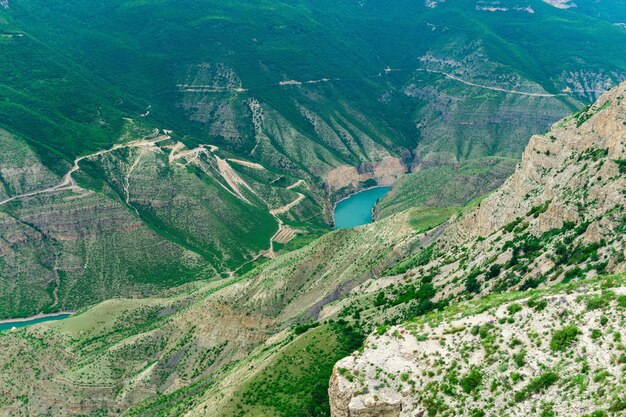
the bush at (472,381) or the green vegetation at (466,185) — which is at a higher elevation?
the bush at (472,381)

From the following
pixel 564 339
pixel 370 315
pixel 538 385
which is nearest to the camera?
pixel 538 385

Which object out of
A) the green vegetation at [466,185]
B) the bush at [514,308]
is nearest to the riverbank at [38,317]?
the green vegetation at [466,185]

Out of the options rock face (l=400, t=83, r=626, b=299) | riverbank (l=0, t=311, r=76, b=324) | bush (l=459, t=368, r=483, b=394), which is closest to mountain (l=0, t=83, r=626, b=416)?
bush (l=459, t=368, r=483, b=394)

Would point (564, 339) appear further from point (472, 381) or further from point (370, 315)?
point (370, 315)

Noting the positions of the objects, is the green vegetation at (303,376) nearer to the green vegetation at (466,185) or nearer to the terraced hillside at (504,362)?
the terraced hillside at (504,362)

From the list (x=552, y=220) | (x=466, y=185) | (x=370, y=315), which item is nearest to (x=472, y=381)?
(x=552, y=220)

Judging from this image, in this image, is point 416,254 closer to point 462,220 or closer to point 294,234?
point 462,220
